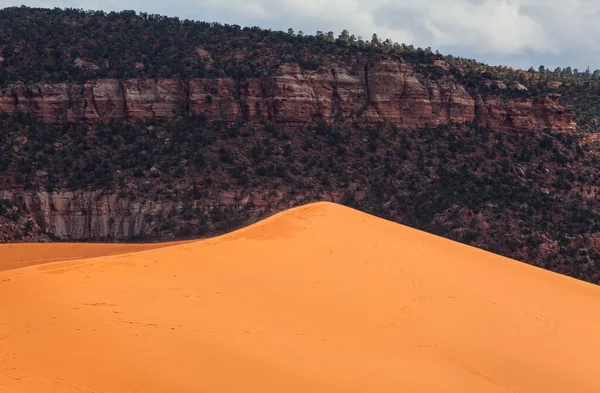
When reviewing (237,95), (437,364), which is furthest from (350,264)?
(237,95)

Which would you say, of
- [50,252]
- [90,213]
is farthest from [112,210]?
[50,252]

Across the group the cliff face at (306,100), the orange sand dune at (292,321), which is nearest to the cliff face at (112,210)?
the cliff face at (306,100)

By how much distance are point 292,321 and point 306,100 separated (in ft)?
108

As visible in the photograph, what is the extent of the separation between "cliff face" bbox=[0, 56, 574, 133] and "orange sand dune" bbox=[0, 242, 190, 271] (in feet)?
71.0

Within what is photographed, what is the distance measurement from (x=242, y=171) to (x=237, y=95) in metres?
6.63

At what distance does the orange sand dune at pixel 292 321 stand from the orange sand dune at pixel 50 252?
19.0 ft

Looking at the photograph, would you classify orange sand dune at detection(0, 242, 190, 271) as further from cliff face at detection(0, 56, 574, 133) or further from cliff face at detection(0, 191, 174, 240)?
cliff face at detection(0, 56, 574, 133)

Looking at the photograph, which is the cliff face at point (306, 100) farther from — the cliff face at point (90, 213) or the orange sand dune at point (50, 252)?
the orange sand dune at point (50, 252)

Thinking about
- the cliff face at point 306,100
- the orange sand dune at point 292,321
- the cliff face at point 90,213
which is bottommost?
the cliff face at point 90,213

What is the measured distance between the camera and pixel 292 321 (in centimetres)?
1280

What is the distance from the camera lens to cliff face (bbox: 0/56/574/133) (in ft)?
141

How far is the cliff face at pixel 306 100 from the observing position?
42.9 metres

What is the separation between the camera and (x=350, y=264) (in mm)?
16766

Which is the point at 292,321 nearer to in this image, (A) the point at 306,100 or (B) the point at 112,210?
(B) the point at 112,210
